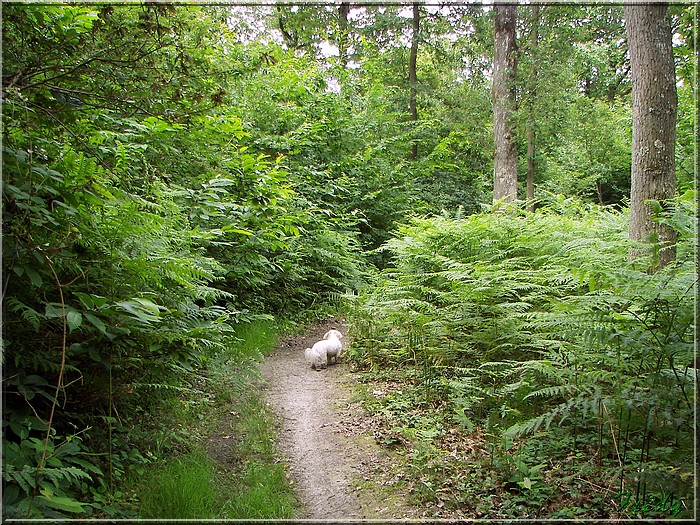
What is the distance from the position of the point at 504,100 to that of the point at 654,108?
21.9ft

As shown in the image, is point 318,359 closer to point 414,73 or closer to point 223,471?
point 223,471

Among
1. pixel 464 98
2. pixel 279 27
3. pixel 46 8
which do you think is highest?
pixel 279 27

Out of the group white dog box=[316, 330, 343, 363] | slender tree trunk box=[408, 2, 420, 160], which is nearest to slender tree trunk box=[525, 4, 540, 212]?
slender tree trunk box=[408, 2, 420, 160]

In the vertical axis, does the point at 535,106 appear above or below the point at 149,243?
above

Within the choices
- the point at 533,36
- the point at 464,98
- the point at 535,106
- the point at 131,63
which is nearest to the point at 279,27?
the point at 464,98

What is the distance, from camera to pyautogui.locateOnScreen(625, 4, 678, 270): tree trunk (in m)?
5.31

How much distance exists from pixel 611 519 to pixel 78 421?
11.8 feet

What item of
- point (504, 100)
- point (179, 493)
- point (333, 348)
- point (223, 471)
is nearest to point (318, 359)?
point (333, 348)

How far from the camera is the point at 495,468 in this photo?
12.0 feet

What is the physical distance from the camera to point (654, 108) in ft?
17.5

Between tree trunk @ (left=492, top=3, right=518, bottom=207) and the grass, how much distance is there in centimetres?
858

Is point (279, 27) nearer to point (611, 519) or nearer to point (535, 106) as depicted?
point (535, 106)

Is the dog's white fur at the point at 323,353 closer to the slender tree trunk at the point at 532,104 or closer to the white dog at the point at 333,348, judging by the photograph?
the white dog at the point at 333,348

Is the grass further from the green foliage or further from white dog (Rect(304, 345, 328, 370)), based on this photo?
white dog (Rect(304, 345, 328, 370))
